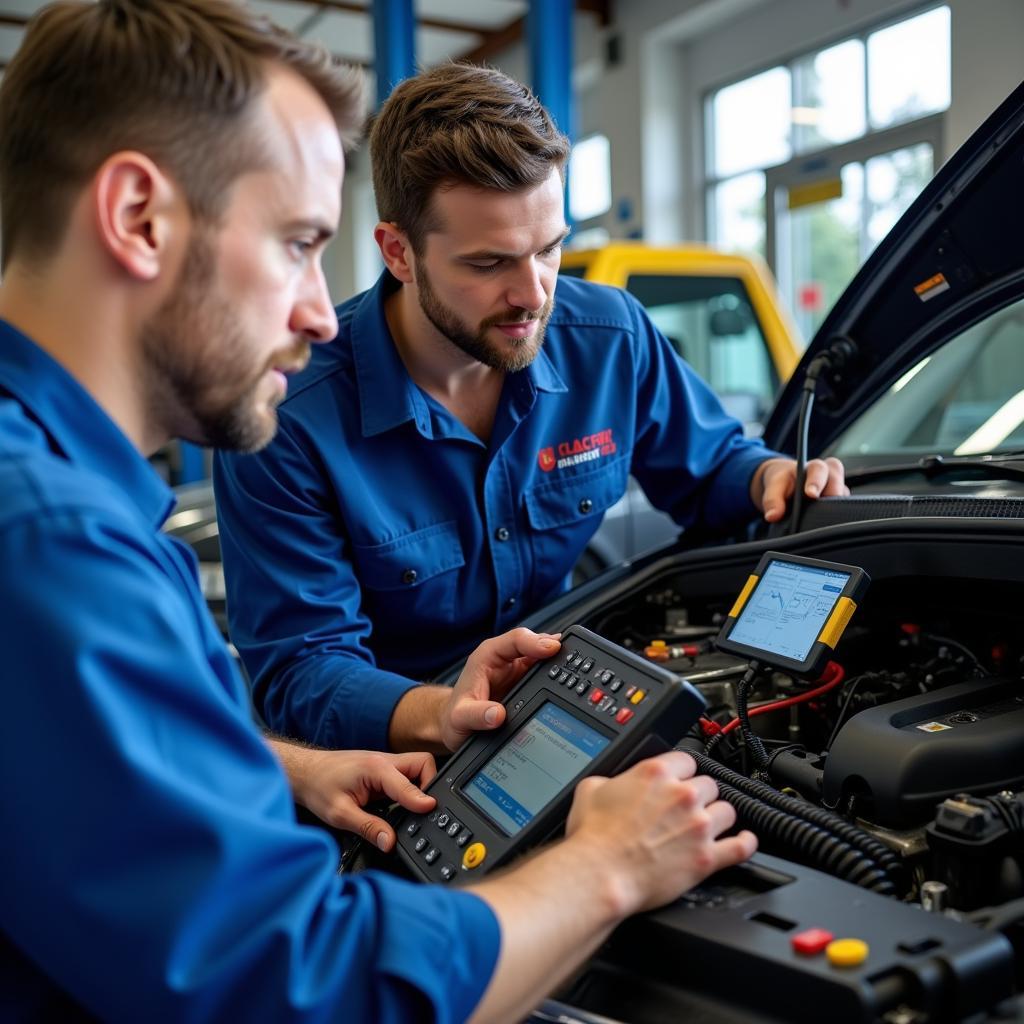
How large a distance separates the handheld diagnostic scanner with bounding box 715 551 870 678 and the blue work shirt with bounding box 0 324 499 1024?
55cm

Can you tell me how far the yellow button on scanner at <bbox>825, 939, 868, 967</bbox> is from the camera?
0.79 meters

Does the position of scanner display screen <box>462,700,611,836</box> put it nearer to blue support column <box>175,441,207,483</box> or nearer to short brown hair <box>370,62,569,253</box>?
short brown hair <box>370,62,569,253</box>

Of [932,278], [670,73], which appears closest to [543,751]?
[932,278]

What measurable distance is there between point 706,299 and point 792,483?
9.81 feet

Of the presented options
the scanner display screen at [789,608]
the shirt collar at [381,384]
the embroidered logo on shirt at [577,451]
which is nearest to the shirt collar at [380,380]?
the shirt collar at [381,384]

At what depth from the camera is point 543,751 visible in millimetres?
1102

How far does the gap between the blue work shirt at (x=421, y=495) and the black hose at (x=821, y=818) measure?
464 millimetres

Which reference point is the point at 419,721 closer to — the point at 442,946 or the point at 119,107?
the point at 442,946

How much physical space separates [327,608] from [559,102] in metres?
5.46

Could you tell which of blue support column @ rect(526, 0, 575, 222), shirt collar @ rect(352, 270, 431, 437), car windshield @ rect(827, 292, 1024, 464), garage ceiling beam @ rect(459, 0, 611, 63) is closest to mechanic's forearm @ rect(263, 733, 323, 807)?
shirt collar @ rect(352, 270, 431, 437)

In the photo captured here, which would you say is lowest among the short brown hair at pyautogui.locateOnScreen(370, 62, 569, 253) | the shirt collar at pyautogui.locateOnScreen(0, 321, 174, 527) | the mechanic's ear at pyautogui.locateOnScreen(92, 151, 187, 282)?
the shirt collar at pyautogui.locateOnScreen(0, 321, 174, 527)

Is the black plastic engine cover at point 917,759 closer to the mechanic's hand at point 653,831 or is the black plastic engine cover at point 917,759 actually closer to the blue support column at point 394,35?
the mechanic's hand at point 653,831

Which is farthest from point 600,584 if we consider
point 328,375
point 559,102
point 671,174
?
point 671,174

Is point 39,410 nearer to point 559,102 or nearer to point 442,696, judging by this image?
point 442,696
